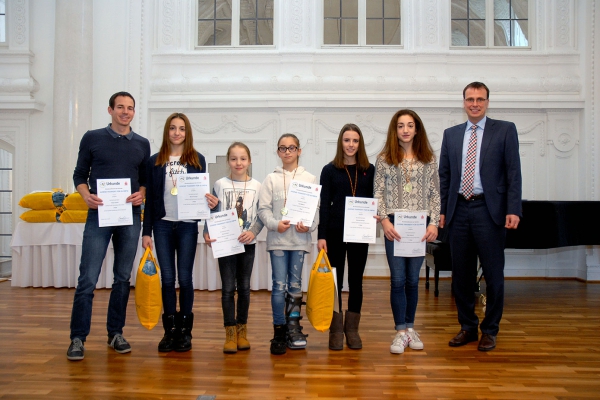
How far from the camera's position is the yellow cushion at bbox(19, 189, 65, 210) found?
615 cm

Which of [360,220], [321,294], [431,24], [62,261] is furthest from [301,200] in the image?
[431,24]

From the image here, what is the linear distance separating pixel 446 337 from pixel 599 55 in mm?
5611

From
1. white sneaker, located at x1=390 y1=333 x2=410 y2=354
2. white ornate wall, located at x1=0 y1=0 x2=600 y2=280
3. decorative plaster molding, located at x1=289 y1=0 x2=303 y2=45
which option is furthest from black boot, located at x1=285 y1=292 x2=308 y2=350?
decorative plaster molding, located at x1=289 y1=0 x2=303 y2=45

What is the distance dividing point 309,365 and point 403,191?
126cm

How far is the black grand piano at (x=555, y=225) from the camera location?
4965mm

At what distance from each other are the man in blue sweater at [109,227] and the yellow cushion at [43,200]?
301 cm

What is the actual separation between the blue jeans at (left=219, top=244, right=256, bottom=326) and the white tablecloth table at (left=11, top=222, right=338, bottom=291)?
2.45 metres

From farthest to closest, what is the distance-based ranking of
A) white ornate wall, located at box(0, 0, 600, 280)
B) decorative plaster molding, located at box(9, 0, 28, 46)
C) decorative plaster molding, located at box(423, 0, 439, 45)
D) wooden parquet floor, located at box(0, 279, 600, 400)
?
decorative plaster molding, located at box(9, 0, 28, 46) → decorative plaster molding, located at box(423, 0, 439, 45) → white ornate wall, located at box(0, 0, 600, 280) → wooden parquet floor, located at box(0, 279, 600, 400)

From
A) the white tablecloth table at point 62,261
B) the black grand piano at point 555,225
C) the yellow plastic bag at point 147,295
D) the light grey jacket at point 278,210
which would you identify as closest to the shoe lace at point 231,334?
the yellow plastic bag at point 147,295

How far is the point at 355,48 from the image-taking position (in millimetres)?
7816

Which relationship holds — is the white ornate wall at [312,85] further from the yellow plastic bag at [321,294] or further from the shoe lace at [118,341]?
the shoe lace at [118,341]

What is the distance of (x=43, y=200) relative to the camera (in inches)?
243

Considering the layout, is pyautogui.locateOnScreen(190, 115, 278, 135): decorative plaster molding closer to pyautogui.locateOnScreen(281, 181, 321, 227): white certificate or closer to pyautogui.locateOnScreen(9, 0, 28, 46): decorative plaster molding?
pyautogui.locateOnScreen(9, 0, 28, 46): decorative plaster molding

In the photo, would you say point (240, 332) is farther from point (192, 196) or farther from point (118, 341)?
point (192, 196)
